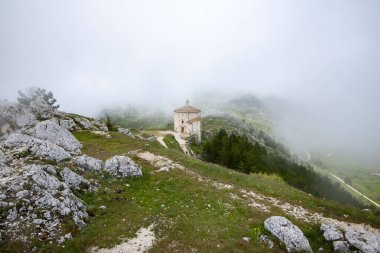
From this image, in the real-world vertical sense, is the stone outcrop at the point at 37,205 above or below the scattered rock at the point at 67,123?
below

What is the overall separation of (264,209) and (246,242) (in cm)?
761

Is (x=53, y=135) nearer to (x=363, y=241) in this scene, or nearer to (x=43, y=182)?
(x=43, y=182)

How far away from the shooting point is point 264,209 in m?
30.2

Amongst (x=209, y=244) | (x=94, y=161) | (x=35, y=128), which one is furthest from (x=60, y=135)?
(x=209, y=244)

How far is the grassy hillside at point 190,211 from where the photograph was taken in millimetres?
23141

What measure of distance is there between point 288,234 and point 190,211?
921 centimetres

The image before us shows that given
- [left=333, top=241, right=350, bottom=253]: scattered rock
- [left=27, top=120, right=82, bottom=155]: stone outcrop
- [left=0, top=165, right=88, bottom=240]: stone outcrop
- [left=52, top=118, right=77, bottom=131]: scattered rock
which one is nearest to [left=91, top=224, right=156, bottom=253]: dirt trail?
[left=0, top=165, right=88, bottom=240]: stone outcrop

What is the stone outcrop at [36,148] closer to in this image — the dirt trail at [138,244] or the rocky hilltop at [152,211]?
the rocky hilltop at [152,211]

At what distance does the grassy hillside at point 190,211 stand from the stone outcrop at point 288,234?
1088 mm

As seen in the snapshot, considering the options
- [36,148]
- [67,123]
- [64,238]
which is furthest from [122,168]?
[67,123]

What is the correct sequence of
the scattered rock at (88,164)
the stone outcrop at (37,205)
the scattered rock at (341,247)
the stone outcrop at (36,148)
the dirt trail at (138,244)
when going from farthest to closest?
the scattered rock at (88,164) → the stone outcrop at (36,148) → the scattered rock at (341,247) → the stone outcrop at (37,205) → the dirt trail at (138,244)

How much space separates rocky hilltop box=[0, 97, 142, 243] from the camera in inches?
905

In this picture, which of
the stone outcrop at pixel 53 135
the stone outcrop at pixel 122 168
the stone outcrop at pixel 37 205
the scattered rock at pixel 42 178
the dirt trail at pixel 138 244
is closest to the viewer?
the dirt trail at pixel 138 244

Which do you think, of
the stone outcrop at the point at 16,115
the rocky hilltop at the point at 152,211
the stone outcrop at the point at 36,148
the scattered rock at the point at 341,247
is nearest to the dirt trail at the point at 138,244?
the rocky hilltop at the point at 152,211
